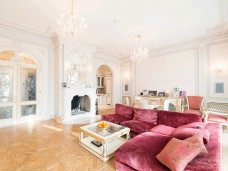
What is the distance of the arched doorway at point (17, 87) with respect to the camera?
4758mm

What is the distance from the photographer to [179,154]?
1.62 m

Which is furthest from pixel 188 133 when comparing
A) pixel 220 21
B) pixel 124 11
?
pixel 220 21

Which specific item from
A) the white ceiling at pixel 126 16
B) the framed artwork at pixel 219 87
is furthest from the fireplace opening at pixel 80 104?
the framed artwork at pixel 219 87

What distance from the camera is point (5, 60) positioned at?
188 inches

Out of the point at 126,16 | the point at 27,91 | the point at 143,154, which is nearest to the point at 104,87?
the point at 27,91

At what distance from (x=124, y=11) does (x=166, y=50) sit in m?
3.80

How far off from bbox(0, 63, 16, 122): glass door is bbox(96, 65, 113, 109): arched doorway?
17.4 feet

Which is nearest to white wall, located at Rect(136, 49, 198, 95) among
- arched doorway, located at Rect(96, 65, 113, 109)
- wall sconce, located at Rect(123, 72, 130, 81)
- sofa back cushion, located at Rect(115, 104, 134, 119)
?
wall sconce, located at Rect(123, 72, 130, 81)

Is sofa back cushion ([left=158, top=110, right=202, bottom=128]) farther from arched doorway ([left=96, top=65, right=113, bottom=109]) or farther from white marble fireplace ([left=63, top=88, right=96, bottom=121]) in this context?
arched doorway ([left=96, top=65, right=113, bottom=109])

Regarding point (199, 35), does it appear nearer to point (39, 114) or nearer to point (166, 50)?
point (166, 50)

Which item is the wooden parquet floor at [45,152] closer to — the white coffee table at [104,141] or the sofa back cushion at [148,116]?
the white coffee table at [104,141]

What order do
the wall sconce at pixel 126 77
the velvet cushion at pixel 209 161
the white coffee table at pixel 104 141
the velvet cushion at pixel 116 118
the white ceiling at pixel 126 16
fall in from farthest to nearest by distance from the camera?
the wall sconce at pixel 126 77, the velvet cushion at pixel 116 118, the white ceiling at pixel 126 16, the white coffee table at pixel 104 141, the velvet cushion at pixel 209 161

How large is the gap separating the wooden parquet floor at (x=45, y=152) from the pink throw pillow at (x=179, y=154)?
1.08m

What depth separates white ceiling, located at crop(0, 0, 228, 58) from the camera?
3.41m
